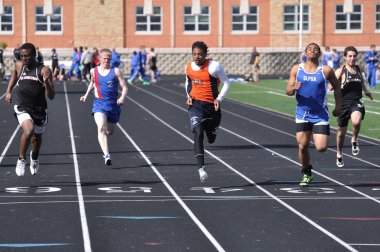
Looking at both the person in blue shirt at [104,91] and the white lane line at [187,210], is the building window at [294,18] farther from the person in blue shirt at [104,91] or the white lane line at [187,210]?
the person in blue shirt at [104,91]

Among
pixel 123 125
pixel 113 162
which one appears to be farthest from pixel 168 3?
pixel 113 162

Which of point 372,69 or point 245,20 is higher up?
point 245,20

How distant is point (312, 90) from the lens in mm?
15602

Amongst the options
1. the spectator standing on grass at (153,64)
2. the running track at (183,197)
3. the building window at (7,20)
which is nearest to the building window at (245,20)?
the building window at (7,20)

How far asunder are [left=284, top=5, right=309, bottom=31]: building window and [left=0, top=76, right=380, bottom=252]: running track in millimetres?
49601

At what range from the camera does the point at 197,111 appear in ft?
53.9

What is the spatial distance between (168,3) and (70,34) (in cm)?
651

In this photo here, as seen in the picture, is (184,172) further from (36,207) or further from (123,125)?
(123,125)

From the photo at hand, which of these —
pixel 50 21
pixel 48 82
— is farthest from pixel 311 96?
pixel 50 21

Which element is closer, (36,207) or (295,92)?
(36,207)

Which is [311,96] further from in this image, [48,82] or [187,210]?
[48,82]

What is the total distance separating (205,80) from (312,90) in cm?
157

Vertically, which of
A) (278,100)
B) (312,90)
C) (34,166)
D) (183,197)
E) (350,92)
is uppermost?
(312,90)

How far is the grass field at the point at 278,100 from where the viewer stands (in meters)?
29.0
